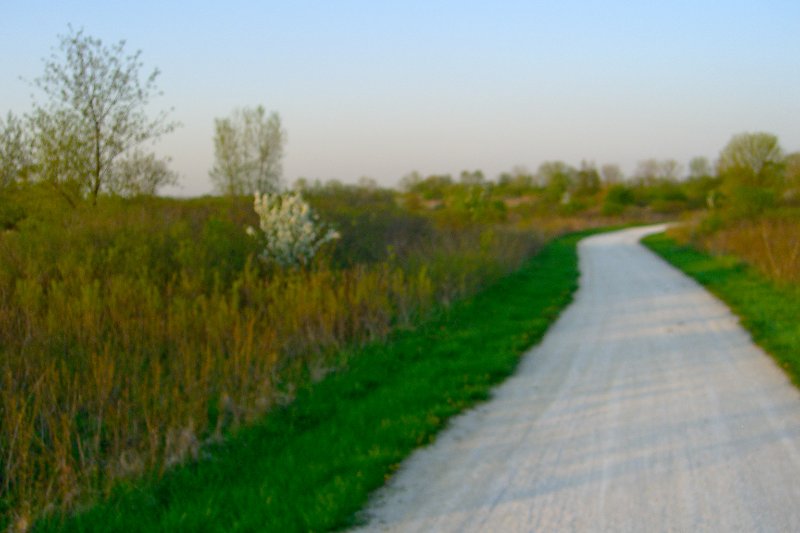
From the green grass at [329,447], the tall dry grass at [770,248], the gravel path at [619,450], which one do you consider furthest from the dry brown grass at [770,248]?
the green grass at [329,447]

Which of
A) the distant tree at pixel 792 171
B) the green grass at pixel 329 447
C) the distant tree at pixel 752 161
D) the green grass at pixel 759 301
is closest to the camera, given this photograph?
the green grass at pixel 329 447

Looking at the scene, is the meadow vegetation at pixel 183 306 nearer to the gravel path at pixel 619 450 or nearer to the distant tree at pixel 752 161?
the gravel path at pixel 619 450

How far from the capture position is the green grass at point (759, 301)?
33.4 feet

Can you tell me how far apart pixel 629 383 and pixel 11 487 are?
6.58 metres

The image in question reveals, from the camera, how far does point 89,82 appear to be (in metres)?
15.4

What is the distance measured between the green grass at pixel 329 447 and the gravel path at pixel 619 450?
0.30 m

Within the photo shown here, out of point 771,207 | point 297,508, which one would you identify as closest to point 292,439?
point 297,508

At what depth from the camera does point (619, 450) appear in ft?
21.0

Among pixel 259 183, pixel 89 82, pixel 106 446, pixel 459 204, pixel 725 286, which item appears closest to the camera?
pixel 106 446

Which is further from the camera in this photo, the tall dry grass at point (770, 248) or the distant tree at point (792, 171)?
the distant tree at point (792, 171)

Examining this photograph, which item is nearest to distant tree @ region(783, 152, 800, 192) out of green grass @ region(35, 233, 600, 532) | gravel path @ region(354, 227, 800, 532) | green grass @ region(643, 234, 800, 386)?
green grass @ region(643, 234, 800, 386)

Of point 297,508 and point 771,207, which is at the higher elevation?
point 771,207

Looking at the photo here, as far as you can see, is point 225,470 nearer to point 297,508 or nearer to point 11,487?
A: point 297,508

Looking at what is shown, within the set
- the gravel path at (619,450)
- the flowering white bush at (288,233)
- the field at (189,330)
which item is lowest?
the gravel path at (619,450)
